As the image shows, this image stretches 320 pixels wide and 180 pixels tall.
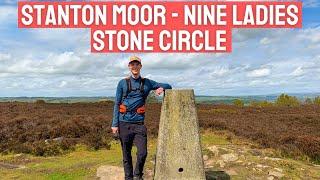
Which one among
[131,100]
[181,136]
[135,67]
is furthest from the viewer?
[181,136]

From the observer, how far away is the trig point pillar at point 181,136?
8570 millimetres

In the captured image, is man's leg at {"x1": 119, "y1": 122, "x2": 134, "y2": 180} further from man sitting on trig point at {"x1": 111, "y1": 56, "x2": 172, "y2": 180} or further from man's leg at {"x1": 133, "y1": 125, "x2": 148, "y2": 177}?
man's leg at {"x1": 133, "y1": 125, "x2": 148, "y2": 177}

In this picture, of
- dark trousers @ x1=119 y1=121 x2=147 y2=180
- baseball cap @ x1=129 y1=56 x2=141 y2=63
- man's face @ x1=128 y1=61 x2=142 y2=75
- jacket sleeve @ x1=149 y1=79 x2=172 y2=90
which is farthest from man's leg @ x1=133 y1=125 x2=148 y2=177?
baseball cap @ x1=129 y1=56 x2=141 y2=63

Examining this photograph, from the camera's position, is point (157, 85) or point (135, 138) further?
point (157, 85)

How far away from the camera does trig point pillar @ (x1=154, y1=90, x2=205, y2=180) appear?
8570 mm

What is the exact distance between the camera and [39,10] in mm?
16781

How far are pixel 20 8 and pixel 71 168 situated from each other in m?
8.15

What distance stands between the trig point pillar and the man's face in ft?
3.01

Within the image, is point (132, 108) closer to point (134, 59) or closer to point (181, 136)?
point (134, 59)

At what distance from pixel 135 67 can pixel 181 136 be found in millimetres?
1668

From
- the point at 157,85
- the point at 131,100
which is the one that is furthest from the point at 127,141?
the point at 157,85

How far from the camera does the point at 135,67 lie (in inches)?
311

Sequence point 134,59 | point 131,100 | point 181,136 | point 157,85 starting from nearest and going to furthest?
point 134,59
point 131,100
point 157,85
point 181,136

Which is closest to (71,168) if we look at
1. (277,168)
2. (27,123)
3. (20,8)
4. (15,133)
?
(277,168)
